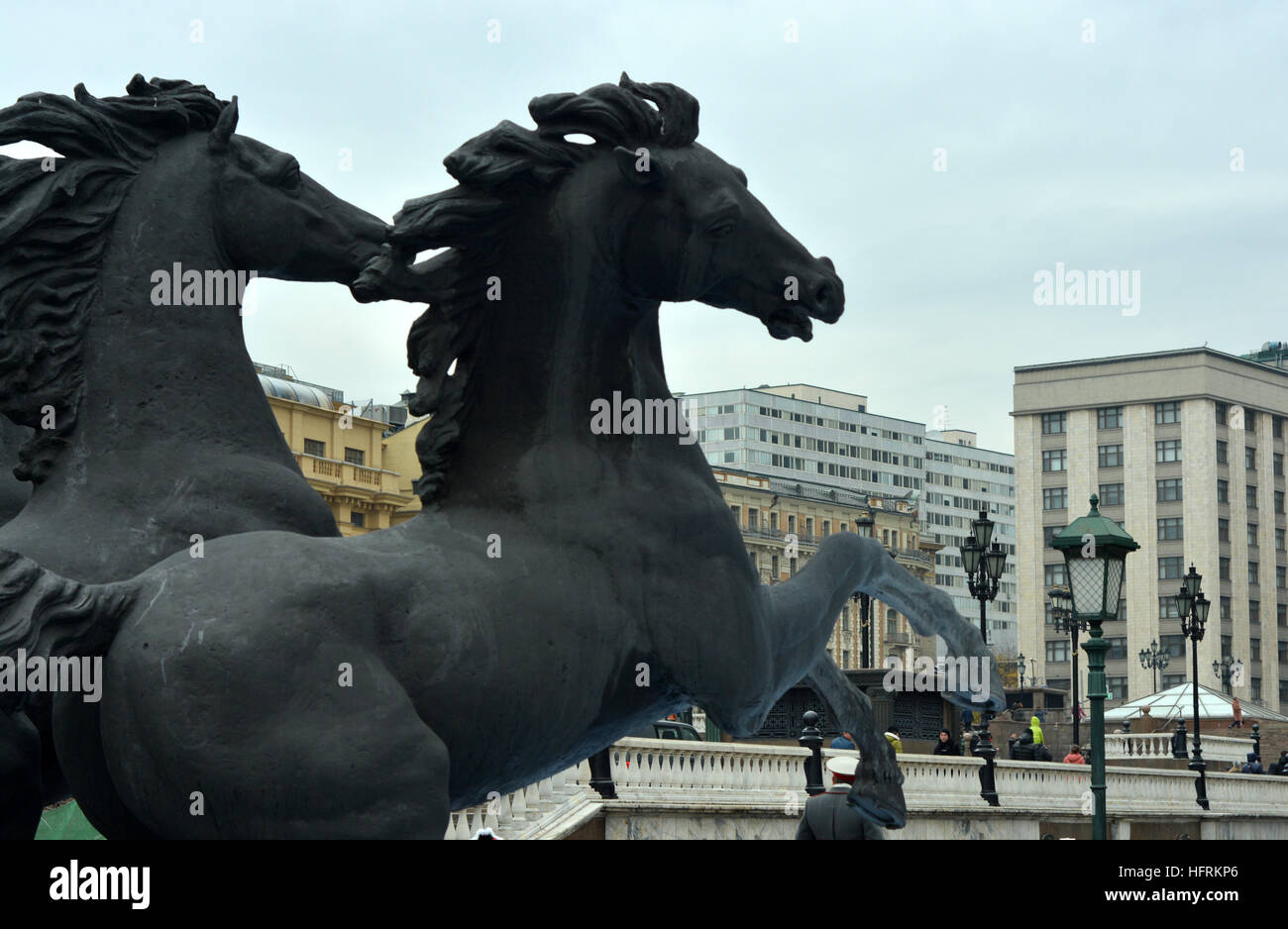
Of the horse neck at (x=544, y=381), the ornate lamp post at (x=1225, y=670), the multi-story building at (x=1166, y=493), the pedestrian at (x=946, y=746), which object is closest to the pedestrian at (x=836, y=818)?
the horse neck at (x=544, y=381)

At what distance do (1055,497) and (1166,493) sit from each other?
28.2ft

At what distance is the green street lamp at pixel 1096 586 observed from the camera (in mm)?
17234

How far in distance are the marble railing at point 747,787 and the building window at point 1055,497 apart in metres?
100

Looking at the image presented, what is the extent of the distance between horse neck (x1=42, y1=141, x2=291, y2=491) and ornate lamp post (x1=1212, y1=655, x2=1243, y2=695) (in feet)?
311

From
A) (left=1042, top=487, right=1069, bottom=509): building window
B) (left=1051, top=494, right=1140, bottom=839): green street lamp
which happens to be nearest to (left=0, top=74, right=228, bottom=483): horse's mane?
(left=1051, top=494, right=1140, bottom=839): green street lamp

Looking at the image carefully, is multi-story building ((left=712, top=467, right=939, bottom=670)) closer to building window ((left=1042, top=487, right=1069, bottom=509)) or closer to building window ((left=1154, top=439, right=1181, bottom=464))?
building window ((left=1042, top=487, right=1069, bottom=509))

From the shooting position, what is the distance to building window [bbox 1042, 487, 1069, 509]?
134625mm

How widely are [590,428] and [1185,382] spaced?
13124 cm

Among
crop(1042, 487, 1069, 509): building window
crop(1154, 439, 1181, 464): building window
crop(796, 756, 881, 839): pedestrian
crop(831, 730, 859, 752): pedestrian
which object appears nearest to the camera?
crop(831, 730, 859, 752): pedestrian

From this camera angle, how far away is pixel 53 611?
447 cm

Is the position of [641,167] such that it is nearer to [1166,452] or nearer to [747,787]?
[747,787]

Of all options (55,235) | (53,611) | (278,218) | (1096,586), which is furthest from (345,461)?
(53,611)

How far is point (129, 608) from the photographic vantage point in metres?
4.55
